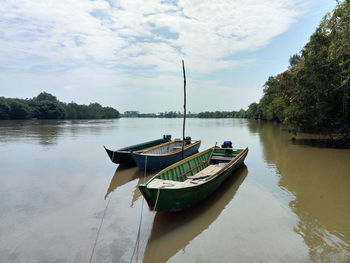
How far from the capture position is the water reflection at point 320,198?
5.30 meters

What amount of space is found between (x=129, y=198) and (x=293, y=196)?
19.1 feet

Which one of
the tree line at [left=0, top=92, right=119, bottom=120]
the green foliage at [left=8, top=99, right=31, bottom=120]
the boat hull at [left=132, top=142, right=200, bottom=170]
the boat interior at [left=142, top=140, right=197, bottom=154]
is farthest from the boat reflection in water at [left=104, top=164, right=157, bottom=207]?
the green foliage at [left=8, top=99, right=31, bottom=120]

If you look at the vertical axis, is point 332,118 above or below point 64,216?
above

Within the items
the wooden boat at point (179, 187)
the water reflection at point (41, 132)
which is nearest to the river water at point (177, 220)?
the wooden boat at point (179, 187)

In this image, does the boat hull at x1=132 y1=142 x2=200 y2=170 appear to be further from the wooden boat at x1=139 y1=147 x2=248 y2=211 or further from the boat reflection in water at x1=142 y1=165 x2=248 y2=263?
the boat reflection in water at x1=142 y1=165 x2=248 y2=263

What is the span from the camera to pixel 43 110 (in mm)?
84312

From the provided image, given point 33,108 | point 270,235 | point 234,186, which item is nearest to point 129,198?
point 234,186

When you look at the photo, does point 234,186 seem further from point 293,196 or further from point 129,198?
point 129,198

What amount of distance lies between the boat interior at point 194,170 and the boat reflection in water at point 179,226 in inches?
34.6

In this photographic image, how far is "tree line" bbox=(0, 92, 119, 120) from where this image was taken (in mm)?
73562

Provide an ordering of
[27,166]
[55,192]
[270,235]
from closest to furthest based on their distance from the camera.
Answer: [270,235]
[55,192]
[27,166]

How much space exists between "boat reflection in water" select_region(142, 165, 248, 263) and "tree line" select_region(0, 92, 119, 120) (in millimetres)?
80965

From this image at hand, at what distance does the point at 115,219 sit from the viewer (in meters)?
6.96

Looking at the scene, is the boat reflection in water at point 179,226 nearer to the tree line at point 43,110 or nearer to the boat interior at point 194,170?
the boat interior at point 194,170
